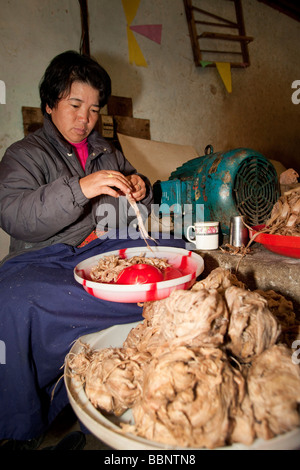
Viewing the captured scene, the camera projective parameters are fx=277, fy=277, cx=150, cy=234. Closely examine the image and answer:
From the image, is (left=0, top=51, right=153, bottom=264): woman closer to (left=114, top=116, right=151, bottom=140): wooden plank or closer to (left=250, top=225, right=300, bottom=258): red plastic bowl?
(left=250, top=225, right=300, bottom=258): red plastic bowl

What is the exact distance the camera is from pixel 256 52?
5.51 m

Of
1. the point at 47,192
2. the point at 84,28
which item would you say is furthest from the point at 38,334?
the point at 84,28

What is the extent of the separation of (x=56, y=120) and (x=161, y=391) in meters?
2.02

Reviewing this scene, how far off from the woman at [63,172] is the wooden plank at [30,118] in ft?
3.98

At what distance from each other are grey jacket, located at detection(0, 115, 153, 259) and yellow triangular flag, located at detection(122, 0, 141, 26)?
Result: 2689mm

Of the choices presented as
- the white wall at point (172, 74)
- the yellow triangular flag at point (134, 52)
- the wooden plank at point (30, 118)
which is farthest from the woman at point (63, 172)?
the yellow triangular flag at point (134, 52)

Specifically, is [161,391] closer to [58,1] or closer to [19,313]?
[19,313]

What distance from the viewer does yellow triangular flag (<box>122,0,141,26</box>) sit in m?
3.85

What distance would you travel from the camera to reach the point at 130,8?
12.8ft

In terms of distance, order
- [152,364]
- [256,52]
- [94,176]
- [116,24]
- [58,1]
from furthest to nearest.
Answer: [256,52] < [116,24] < [58,1] < [94,176] < [152,364]

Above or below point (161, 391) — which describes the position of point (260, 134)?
above

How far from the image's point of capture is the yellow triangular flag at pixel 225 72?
4.86 metres

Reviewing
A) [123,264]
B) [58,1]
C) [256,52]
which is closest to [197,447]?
[123,264]

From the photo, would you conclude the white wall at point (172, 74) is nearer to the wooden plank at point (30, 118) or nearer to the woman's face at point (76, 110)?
the wooden plank at point (30, 118)
